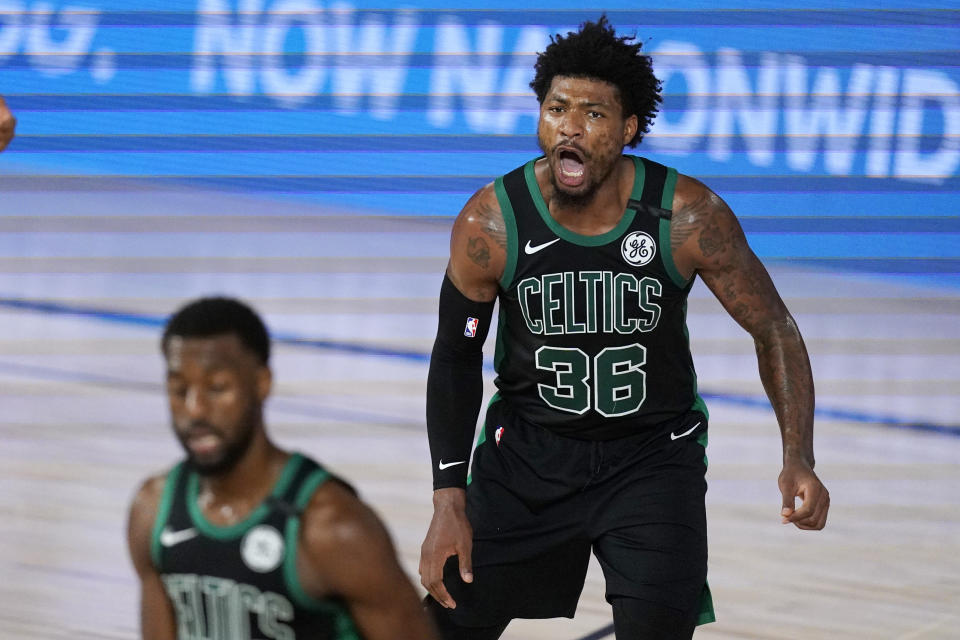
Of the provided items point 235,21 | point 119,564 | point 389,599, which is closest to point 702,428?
point 389,599

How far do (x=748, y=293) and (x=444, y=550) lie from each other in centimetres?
95

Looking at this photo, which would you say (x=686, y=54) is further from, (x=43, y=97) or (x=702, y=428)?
(x=702, y=428)

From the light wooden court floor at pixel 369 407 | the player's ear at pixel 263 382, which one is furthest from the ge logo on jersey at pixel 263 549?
the light wooden court floor at pixel 369 407

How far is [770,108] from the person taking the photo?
8.38 meters

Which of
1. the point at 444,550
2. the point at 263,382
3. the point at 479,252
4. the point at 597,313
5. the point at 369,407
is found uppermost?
the point at 479,252

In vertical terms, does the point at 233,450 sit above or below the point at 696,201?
below

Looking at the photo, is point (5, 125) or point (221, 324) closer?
point (221, 324)

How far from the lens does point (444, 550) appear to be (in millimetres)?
3766

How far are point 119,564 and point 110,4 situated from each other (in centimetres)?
405

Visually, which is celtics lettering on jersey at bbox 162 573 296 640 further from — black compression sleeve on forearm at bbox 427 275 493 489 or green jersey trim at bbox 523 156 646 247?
green jersey trim at bbox 523 156 646 247

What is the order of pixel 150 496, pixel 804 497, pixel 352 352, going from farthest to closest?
1. pixel 352 352
2. pixel 804 497
3. pixel 150 496

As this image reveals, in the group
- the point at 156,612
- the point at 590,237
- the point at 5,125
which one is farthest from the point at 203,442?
the point at 590,237

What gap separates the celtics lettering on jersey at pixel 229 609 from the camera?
2.67 m

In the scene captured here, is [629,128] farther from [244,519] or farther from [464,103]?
[464,103]
